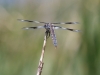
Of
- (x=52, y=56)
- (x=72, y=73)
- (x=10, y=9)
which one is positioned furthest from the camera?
(x=10, y=9)

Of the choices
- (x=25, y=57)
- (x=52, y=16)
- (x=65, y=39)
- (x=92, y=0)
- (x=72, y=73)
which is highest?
(x=92, y=0)

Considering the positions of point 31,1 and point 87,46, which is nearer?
point 87,46

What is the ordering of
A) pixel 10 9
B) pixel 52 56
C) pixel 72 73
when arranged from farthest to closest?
pixel 10 9, pixel 52 56, pixel 72 73

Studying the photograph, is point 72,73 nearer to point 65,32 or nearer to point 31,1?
point 65,32

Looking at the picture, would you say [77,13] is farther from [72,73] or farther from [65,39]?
[72,73]

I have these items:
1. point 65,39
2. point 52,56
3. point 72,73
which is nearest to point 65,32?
point 65,39

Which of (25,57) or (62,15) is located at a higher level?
(62,15)
